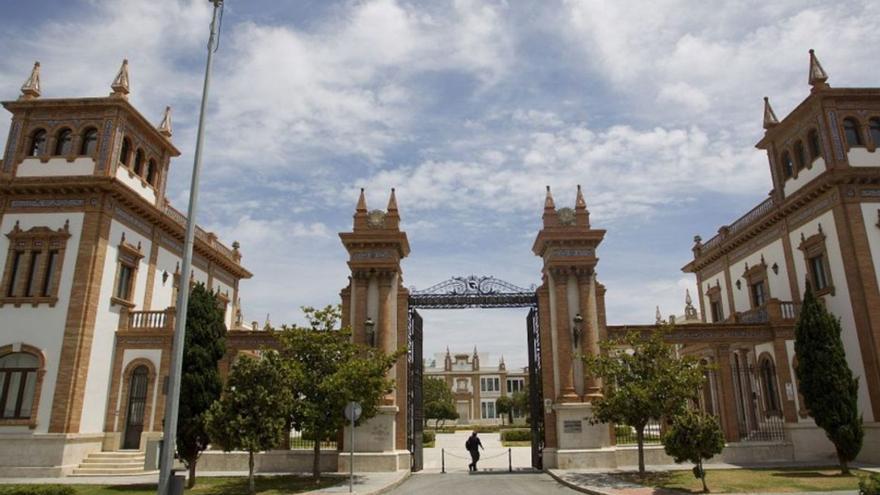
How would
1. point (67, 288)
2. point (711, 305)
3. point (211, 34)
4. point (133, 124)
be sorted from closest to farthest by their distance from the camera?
point (211, 34) → point (67, 288) → point (133, 124) → point (711, 305)

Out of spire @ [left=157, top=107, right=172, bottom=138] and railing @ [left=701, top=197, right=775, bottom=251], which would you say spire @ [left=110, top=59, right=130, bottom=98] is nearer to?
spire @ [left=157, top=107, right=172, bottom=138]

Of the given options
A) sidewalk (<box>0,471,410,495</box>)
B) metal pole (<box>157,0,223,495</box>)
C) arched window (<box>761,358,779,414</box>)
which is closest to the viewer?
metal pole (<box>157,0,223,495</box>)

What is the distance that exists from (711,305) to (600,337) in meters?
15.8

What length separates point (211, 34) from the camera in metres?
13.7

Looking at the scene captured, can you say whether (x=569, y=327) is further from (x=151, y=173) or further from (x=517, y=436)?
(x=517, y=436)

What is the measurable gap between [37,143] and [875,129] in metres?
35.5

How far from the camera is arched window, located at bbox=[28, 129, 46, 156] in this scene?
81.9 feet

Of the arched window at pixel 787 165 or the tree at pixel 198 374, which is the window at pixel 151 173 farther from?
the arched window at pixel 787 165

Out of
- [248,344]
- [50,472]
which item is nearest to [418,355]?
[248,344]

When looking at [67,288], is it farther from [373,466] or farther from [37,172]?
[373,466]

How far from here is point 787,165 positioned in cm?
2822

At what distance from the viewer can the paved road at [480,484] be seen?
687 inches

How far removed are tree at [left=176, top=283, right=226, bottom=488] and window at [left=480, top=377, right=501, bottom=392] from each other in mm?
67926

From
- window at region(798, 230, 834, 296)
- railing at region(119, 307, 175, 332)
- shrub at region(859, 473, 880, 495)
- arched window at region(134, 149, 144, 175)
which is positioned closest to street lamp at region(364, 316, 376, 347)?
railing at region(119, 307, 175, 332)
